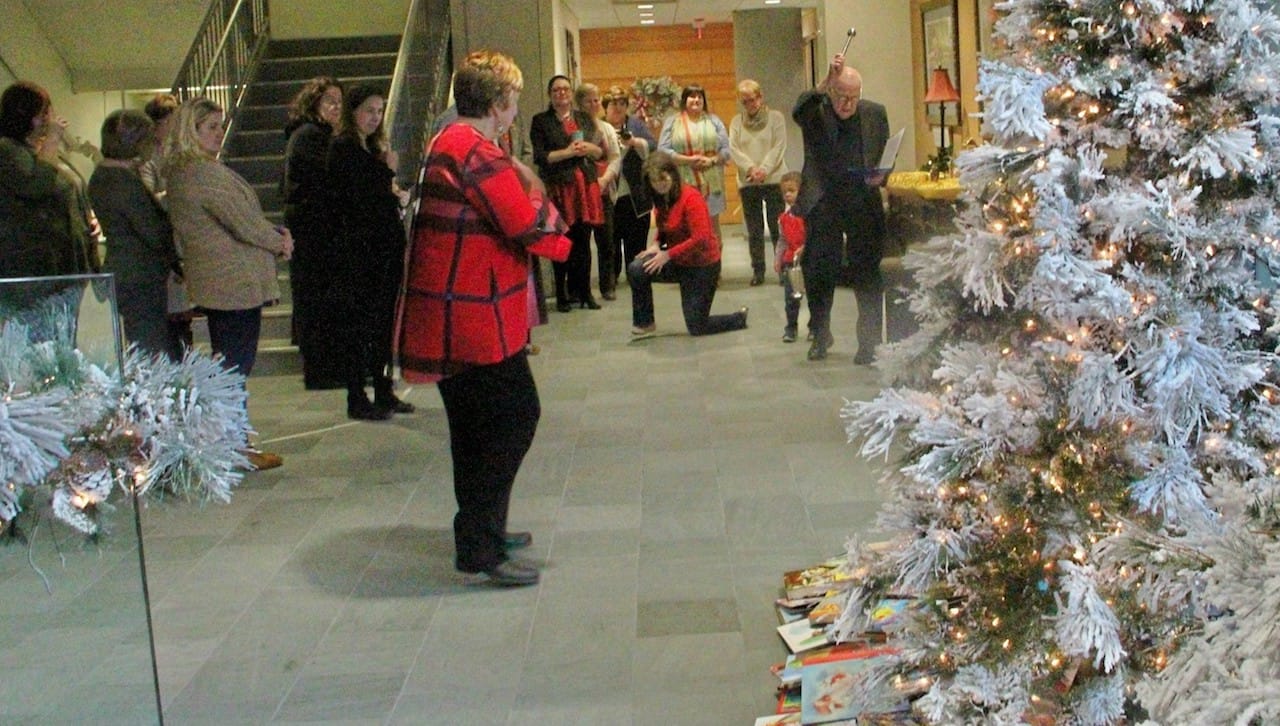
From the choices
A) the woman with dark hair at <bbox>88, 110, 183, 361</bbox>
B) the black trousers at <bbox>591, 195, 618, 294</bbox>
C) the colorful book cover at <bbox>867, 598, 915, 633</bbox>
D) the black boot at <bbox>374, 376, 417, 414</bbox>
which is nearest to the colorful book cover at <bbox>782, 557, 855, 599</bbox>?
the colorful book cover at <bbox>867, 598, 915, 633</bbox>

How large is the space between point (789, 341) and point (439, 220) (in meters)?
4.69

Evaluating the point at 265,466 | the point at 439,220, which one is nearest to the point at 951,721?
the point at 439,220

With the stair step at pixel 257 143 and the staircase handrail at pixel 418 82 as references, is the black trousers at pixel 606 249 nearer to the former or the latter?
the staircase handrail at pixel 418 82

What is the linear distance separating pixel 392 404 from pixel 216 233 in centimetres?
145

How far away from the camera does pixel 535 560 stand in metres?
4.52

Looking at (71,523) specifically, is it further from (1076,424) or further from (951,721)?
(1076,424)

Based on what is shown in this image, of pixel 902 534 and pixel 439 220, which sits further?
pixel 439 220

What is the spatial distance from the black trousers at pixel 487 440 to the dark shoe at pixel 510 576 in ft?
0.07

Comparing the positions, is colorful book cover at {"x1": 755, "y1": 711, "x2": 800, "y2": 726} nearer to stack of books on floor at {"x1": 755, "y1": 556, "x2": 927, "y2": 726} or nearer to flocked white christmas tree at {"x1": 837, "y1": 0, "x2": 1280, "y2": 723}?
stack of books on floor at {"x1": 755, "y1": 556, "x2": 927, "y2": 726}

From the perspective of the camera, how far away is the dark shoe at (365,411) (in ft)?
22.2

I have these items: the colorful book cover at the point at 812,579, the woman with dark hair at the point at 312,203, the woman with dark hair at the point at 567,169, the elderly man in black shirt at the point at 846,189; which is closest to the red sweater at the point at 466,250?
the colorful book cover at the point at 812,579

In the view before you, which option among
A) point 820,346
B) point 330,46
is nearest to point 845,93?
point 820,346

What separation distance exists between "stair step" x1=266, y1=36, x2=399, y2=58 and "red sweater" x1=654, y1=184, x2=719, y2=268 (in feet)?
15.4

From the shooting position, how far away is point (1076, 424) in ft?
8.26
